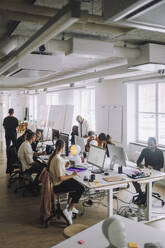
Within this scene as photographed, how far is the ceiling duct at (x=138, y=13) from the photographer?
124 cm

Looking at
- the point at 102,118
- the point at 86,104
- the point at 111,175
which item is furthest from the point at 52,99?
Answer: the point at 111,175

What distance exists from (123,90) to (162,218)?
4194 millimetres

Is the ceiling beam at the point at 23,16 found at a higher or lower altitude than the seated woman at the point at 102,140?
higher

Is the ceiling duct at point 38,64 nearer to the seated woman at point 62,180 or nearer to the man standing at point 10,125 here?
the seated woman at point 62,180

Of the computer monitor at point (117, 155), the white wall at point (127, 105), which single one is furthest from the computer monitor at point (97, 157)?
the white wall at point (127, 105)

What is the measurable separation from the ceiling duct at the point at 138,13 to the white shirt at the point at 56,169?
2961 mm

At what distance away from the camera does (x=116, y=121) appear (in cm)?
815

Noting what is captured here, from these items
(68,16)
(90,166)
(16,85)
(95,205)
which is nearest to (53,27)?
(68,16)

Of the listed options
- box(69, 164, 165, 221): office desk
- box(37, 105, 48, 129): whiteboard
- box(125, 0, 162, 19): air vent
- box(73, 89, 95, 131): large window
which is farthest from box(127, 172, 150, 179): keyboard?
box(37, 105, 48, 129): whiteboard

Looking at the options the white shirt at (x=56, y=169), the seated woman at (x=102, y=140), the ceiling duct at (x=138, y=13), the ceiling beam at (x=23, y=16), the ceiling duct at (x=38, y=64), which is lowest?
the white shirt at (x=56, y=169)

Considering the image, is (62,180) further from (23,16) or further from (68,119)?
(68,119)

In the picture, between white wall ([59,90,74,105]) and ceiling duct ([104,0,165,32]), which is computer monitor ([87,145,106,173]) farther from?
white wall ([59,90,74,105])

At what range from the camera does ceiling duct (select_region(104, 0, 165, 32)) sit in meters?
1.24

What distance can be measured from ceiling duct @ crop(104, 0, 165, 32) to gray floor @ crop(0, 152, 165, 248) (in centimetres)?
320
